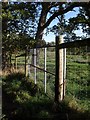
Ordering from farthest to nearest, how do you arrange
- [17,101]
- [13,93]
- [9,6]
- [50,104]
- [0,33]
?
1. [9,6]
2. [0,33]
3. [13,93]
4. [17,101]
5. [50,104]

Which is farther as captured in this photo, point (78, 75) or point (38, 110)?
point (78, 75)

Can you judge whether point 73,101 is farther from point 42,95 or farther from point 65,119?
point 42,95

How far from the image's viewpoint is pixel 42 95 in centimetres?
834

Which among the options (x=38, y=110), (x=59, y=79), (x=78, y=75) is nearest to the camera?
(x=38, y=110)

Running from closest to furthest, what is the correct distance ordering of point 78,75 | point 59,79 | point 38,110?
1. point 38,110
2. point 59,79
3. point 78,75

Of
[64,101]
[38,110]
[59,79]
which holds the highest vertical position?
[59,79]

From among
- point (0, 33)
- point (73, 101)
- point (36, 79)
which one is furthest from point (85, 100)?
point (0, 33)

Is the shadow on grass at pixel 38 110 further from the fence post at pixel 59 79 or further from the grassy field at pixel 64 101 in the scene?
the fence post at pixel 59 79

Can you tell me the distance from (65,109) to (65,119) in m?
0.45

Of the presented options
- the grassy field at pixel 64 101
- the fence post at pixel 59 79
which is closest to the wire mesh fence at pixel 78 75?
the grassy field at pixel 64 101

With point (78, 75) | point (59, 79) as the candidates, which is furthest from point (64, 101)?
point (78, 75)

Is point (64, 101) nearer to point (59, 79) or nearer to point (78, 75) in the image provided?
point (59, 79)

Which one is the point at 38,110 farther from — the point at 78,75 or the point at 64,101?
the point at 78,75

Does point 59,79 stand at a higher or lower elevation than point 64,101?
higher
